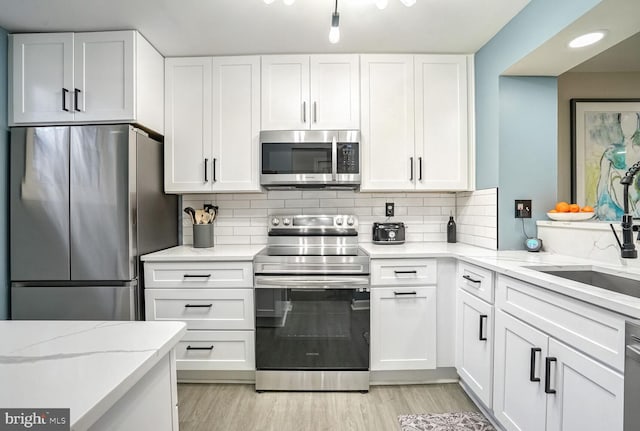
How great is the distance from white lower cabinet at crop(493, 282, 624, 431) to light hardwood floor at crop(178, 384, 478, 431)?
490 millimetres

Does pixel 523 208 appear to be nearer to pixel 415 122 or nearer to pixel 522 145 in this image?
pixel 522 145

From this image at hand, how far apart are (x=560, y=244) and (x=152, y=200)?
9.01 feet

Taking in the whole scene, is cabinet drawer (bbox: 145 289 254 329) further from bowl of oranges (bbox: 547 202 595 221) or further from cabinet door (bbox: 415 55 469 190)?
bowl of oranges (bbox: 547 202 595 221)

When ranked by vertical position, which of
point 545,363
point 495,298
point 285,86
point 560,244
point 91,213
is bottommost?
point 545,363

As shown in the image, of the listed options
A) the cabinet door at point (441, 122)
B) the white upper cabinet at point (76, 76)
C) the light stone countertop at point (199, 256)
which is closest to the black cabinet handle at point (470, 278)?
the cabinet door at point (441, 122)

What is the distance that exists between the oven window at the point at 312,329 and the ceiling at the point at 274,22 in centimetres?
172

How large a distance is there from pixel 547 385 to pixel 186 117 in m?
2.71

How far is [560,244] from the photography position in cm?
202

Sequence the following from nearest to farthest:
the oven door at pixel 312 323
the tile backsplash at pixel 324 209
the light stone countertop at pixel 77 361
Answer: the light stone countertop at pixel 77 361 < the oven door at pixel 312 323 < the tile backsplash at pixel 324 209

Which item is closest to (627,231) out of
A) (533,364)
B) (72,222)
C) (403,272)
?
(533,364)

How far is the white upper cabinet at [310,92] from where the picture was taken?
2492 mm

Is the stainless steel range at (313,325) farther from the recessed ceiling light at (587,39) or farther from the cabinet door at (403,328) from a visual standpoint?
the recessed ceiling light at (587,39)

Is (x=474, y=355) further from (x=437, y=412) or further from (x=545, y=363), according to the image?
(x=545, y=363)

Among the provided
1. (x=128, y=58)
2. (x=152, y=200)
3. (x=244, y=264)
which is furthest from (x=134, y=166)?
(x=244, y=264)
